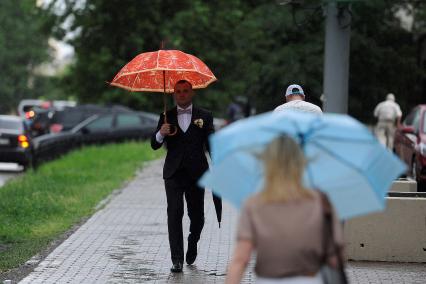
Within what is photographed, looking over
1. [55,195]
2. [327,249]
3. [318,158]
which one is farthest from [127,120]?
[327,249]

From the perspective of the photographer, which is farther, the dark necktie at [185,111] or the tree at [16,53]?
the tree at [16,53]

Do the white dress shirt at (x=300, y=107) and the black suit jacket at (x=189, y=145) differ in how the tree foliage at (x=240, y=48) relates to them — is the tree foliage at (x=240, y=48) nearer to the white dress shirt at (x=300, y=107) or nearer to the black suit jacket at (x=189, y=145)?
the white dress shirt at (x=300, y=107)

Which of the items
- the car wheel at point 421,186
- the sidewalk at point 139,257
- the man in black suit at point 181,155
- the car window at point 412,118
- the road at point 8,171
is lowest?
the road at point 8,171

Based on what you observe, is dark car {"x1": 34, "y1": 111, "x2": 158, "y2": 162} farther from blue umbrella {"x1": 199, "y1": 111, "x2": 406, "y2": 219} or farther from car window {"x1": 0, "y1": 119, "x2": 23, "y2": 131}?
blue umbrella {"x1": 199, "y1": 111, "x2": 406, "y2": 219}

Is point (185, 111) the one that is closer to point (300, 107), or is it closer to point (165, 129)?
point (165, 129)

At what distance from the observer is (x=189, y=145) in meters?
9.48

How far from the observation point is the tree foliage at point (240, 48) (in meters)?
29.6

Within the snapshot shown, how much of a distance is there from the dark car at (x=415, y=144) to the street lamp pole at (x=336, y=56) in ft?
7.18

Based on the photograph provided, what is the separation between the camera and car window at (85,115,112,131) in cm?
3169

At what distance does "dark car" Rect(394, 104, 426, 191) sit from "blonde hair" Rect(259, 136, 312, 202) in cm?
1283

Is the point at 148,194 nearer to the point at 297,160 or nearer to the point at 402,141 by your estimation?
the point at 402,141

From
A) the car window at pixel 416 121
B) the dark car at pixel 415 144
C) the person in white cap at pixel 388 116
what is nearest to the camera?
the dark car at pixel 415 144

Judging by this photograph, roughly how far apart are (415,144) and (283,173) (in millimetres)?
14376

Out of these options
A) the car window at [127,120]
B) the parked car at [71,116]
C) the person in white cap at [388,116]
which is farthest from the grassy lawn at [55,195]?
the person in white cap at [388,116]
